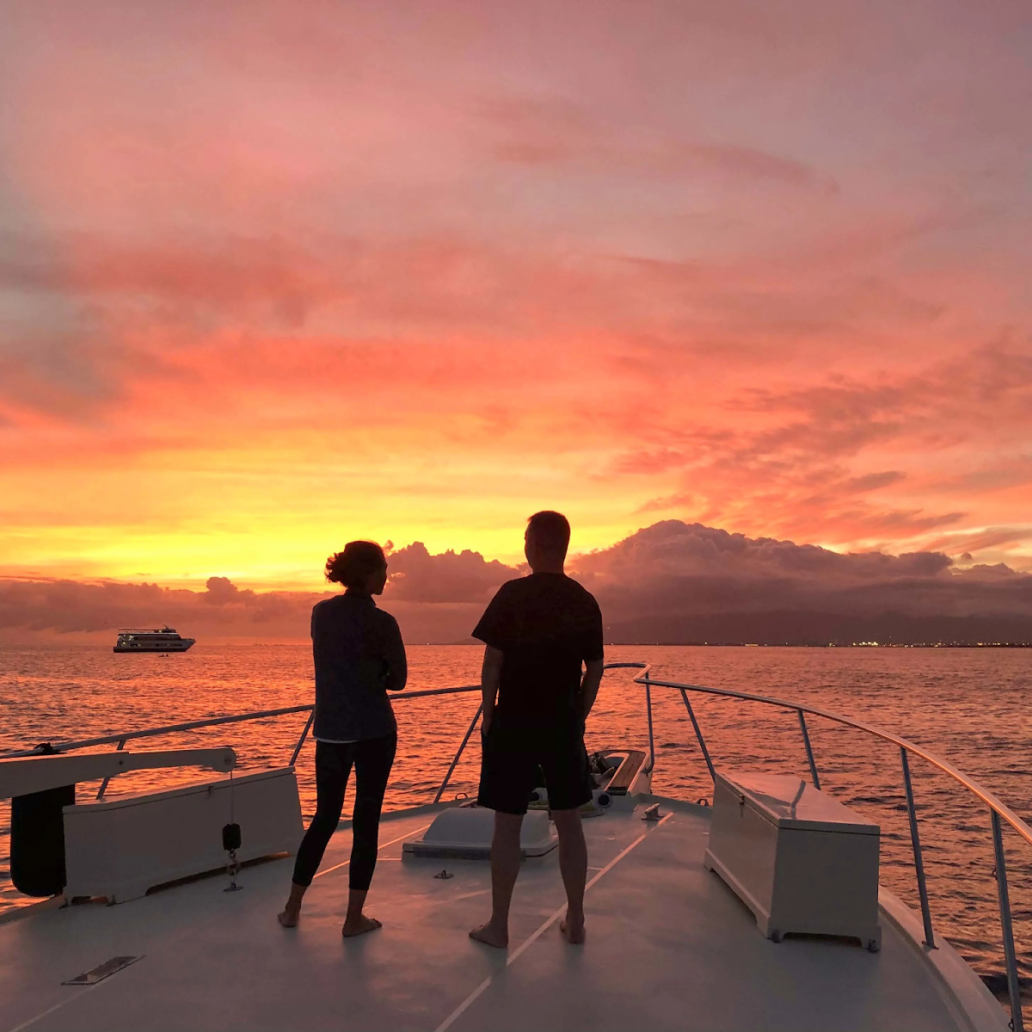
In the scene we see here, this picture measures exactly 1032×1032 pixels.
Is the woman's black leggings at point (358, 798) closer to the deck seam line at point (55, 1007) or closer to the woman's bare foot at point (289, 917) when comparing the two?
the woman's bare foot at point (289, 917)

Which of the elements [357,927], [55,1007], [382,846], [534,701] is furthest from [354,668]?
[382,846]

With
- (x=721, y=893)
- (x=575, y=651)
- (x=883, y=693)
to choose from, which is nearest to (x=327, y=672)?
A: (x=575, y=651)

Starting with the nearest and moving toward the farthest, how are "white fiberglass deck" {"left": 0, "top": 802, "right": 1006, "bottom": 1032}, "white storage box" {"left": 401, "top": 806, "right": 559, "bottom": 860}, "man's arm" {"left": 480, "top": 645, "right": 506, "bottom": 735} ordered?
"white fiberglass deck" {"left": 0, "top": 802, "right": 1006, "bottom": 1032} < "man's arm" {"left": 480, "top": 645, "right": 506, "bottom": 735} < "white storage box" {"left": 401, "top": 806, "right": 559, "bottom": 860}

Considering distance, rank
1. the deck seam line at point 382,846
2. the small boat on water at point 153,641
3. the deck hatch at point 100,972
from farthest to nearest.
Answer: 1. the small boat on water at point 153,641
2. the deck seam line at point 382,846
3. the deck hatch at point 100,972

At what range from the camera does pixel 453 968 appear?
3.45 meters

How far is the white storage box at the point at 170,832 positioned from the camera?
4.36 metres

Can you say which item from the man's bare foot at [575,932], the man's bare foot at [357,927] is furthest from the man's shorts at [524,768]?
the man's bare foot at [357,927]

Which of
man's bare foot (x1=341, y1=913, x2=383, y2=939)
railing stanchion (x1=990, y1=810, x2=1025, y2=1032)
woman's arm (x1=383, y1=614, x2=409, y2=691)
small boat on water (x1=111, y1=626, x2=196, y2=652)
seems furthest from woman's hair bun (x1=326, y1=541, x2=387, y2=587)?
small boat on water (x1=111, y1=626, x2=196, y2=652)

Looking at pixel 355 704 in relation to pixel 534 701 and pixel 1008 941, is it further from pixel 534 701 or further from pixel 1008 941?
pixel 1008 941

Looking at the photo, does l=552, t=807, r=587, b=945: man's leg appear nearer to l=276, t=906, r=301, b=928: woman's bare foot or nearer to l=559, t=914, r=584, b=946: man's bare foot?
l=559, t=914, r=584, b=946: man's bare foot

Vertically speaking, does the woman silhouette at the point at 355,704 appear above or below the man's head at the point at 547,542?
below

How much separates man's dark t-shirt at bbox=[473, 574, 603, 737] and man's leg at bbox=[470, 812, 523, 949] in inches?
16.1

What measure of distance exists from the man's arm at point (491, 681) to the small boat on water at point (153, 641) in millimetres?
158455

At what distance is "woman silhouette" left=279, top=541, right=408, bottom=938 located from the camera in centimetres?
371
